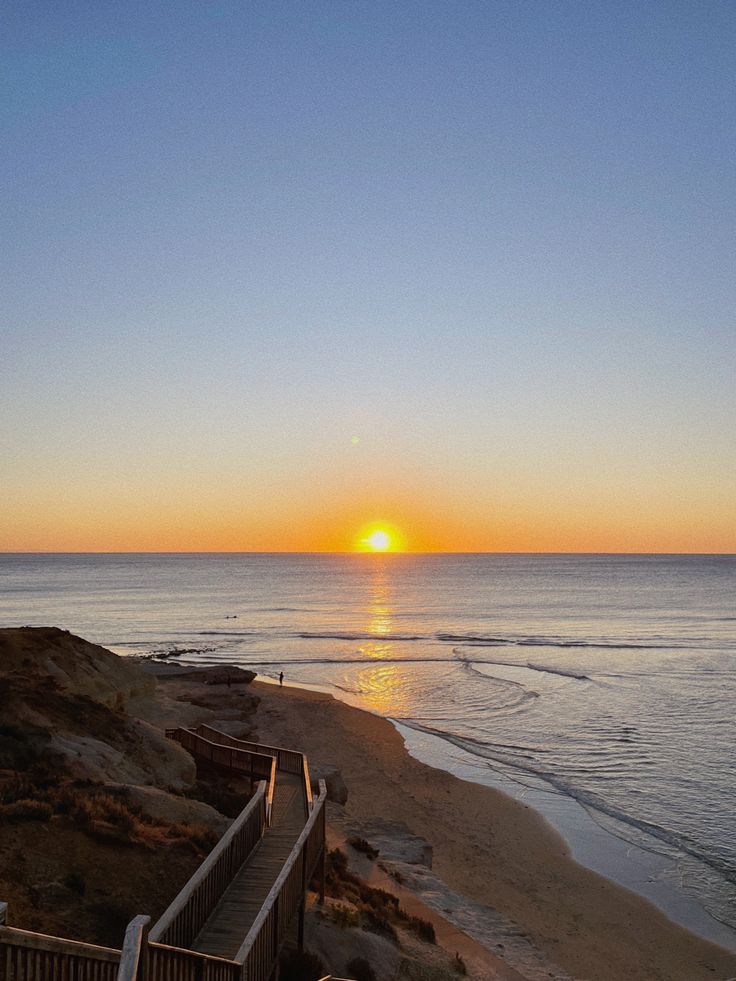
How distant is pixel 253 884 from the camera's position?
13031mm

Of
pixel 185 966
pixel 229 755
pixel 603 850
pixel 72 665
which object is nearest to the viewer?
pixel 185 966

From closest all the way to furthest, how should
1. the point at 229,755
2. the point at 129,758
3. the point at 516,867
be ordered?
1. the point at 129,758
2. the point at 516,867
3. the point at 229,755

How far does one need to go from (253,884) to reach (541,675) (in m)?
42.1

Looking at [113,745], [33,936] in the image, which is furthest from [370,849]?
[33,936]

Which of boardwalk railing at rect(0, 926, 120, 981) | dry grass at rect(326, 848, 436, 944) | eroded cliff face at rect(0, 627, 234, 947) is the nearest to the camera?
boardwalk railing at rect(0, 926, 120, 981)

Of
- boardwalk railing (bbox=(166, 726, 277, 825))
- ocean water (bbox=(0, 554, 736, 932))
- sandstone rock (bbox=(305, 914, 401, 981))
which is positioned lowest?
ocean water (bbox=(0, 554, 736, 932))

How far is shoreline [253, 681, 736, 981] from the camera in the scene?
16.7 meters

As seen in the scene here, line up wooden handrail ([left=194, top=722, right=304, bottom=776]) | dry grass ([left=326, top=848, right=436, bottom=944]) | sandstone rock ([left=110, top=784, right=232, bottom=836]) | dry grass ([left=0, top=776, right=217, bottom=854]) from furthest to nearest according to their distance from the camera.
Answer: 1. wooden handrail ([left=194, top=722, right=304, bottom=776])
2. sandstone rock ([left=110, top=784, right=232, bottom=836])
3. dry grass ([left=326, top=848, right=436, bottom=944])
4. dry grass ([left=0, top=776, right=217, bottom=854])

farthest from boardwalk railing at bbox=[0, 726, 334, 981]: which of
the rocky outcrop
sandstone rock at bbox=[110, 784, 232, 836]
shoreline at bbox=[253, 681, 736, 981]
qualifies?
the rocky outcrop

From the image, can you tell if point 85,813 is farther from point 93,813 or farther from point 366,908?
point 366,908

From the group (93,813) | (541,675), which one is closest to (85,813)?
(93,813)

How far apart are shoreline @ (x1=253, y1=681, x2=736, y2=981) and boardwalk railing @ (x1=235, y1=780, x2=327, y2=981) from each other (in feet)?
22.8

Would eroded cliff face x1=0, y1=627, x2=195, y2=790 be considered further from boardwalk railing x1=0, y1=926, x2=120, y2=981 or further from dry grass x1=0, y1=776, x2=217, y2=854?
boardwalk railing x1=0, y1=926, x2=120, y2=981

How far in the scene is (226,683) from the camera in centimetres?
4584
